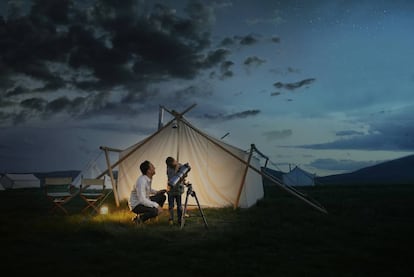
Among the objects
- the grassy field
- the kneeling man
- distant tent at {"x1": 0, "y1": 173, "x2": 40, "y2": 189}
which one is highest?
distant tent at {"x1": 0, "y1": 173, "x2": 40, "y2": 189}

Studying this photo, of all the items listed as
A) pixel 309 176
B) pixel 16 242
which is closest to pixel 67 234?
pixel 16 242

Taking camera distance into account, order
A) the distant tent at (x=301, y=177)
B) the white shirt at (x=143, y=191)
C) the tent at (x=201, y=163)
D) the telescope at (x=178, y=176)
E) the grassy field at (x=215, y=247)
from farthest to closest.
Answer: the distant tent at (x=301, y=177) < the tent at (x=201, y=163) < the telescope at (x=178, y=176) < the white shirt at (x=143, y=191) < the grassy field at (x=215, y=247)

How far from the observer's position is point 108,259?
5.42 m

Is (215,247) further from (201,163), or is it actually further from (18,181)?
(18,181)

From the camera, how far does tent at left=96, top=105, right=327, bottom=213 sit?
12.6 metres

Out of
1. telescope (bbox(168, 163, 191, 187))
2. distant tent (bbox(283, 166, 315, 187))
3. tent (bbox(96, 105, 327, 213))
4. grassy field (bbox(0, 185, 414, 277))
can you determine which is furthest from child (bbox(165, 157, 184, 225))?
distant tent (bbox(283, 166, 315, 187))

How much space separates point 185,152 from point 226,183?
199 cm

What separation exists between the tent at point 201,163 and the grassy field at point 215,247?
276 centimetres

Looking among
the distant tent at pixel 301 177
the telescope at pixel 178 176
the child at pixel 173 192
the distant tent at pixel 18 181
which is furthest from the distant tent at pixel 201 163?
the distant tent at pixel 18 181

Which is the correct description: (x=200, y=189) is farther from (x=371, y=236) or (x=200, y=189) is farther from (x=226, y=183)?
(x=371, y=236)

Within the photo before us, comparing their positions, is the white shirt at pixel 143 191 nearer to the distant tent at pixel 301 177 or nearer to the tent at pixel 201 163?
the tent at pixel 201 163

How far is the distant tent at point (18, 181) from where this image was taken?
137ft

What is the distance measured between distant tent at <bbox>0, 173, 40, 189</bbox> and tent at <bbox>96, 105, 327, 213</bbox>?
33.4m

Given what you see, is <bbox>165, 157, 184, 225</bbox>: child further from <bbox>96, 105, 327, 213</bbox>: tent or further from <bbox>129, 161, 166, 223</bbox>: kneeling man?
<bbox>96, 105, 327, 213</bbox>: tent
